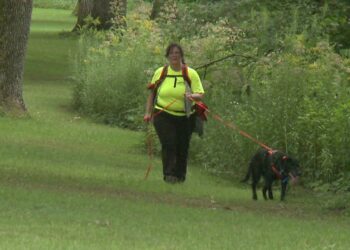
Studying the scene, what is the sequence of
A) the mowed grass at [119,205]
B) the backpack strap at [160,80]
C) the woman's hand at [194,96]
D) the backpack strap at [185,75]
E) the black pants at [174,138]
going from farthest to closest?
the black pants at [174,138] → the backpack strap at [160,80] → the backpack strap at [185,75] → the woman's hand at [194,96] → the mowed grass at [119,205]

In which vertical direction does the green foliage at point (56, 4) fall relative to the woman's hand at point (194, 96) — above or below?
below

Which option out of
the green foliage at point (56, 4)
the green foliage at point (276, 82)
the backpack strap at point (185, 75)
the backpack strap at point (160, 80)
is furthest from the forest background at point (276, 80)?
the green foliage at point (56, 4)

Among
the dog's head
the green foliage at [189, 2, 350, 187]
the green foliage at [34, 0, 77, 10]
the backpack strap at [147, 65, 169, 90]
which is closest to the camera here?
the dog's head

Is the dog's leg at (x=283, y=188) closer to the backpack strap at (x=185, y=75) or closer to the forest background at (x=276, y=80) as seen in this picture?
the forest background at (x=276, y=80)

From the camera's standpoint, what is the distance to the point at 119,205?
13.0m

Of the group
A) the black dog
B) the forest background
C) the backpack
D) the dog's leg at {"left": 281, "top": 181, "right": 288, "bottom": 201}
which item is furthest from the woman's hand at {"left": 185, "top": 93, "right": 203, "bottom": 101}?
the dog's leg at {"left": 281, "top": 181, "right": 288, "bottom": 201}

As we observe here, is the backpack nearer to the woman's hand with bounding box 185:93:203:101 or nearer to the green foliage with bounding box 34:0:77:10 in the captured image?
the woman's hand with bounding box 185:93:203:101

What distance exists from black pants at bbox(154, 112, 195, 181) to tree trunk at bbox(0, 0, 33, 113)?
787 cm

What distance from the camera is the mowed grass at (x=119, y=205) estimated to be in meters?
10.7

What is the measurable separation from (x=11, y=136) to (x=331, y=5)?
6.21 meters

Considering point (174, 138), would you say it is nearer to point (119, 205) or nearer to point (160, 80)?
point (160, 80)

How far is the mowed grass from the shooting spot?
420 inches

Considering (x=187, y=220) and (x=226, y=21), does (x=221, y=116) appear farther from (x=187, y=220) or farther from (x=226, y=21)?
(x=187, y=220)

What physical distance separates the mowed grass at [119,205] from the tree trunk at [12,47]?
0.56 metres
